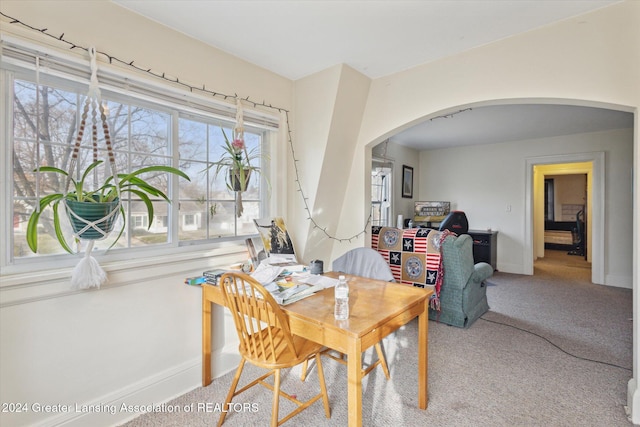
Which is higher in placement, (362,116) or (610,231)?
(362,116)

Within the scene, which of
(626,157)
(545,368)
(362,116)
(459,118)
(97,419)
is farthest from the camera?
(626,157)

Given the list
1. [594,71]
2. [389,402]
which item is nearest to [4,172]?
[389,402]

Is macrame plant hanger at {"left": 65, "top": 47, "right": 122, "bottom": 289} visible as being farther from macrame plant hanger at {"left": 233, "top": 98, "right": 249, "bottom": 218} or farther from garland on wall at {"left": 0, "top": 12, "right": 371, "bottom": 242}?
macrame plant hanger at {"left": 233, "top": 98, "right": 249, "bottom": 218}

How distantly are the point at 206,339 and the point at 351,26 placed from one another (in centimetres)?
223

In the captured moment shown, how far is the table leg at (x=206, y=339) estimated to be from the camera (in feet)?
6.82

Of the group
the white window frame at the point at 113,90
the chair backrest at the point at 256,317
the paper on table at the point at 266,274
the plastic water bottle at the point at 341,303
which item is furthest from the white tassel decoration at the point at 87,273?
the plastic water bottle at the point at 341,303

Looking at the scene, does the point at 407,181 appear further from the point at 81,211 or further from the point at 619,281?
the point at 81,211

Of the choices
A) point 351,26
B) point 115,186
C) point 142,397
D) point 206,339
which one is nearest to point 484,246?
point 351,26

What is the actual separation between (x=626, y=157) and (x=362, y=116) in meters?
4.32

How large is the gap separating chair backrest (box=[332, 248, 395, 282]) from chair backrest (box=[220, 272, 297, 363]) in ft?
2.68

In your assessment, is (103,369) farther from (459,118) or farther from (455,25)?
(459,118)

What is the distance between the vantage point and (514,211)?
5371 mm

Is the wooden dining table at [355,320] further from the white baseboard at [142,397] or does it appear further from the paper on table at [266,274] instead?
the paper on table at [266,274]

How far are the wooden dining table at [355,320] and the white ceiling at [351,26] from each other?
5.32ft
